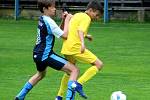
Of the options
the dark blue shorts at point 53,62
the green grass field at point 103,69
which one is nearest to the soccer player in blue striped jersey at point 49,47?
the dark blue shorts at point 53,62

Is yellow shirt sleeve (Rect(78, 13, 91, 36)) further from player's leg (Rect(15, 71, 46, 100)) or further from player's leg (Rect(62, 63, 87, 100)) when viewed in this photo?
player's leg (Rect(15, 71, 46, 100))

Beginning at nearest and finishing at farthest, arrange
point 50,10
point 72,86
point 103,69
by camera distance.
A: 1. point 72,86
2. point 50,10
3. point 103,69

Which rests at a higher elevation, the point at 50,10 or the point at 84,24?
the point at 50,10

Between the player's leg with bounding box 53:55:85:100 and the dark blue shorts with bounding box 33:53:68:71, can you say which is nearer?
the player's leg with bounding box 53:55:85:100

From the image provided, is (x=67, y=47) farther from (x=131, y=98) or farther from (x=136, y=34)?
(x=136, y=34)

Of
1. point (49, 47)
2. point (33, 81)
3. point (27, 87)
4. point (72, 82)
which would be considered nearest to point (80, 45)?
point (49, 47)

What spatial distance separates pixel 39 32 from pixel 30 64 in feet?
20.1

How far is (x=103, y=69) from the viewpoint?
47.3 ft

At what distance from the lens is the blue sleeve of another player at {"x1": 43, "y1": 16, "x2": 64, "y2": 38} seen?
9031 mm

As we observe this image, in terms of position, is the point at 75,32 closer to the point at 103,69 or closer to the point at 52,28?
the point at 52,28

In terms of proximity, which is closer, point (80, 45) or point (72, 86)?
point (72, 86)

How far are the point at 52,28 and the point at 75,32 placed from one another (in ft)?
1.73

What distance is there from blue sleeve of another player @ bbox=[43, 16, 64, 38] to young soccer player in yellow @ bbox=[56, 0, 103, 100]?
0.39m

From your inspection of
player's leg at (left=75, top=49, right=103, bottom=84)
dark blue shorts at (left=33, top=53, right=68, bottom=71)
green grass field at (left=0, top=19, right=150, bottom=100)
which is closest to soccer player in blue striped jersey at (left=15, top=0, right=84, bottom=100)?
dark blue shorts at (left=33, top=53, right=68, bottom=71)
